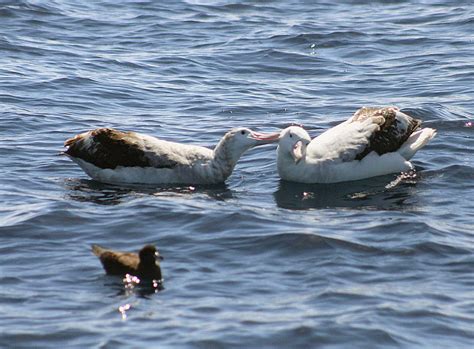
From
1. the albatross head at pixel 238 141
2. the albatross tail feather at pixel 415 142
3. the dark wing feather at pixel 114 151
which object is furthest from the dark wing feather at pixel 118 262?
the albatross tail feather at pixel 415 142

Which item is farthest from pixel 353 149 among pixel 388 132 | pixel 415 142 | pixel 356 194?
pixel 415 142

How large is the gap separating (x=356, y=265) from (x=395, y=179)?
4.13 metres

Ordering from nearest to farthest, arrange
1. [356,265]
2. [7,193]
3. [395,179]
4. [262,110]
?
[356,265]
[7,193]
[395,179]
[262,110]

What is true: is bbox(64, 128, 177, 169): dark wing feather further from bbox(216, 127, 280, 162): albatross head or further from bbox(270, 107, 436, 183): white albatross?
bbox(270, 107, 436, 183): white albatross

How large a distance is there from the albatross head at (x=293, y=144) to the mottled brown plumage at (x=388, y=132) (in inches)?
28.6

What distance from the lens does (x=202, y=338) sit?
10.2 m

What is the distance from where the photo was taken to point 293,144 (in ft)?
51.6

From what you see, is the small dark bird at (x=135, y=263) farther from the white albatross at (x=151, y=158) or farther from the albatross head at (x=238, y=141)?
the albatross head at (x=238, y=141)

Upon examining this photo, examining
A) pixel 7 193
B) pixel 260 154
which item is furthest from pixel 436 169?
pixel 7 193

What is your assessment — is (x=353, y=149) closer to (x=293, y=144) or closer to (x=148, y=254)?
(x=293, y=144)

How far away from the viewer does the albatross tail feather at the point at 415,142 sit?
653 inches

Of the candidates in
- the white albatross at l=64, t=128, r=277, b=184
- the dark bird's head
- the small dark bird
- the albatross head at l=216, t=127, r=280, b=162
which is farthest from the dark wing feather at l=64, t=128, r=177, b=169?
the dark bird's head

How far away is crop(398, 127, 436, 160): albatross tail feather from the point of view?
16594 millimetres

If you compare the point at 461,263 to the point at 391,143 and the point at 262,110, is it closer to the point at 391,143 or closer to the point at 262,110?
the point at 391,143
